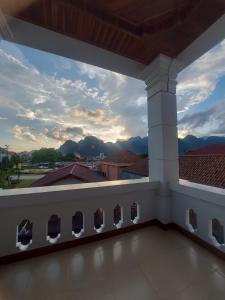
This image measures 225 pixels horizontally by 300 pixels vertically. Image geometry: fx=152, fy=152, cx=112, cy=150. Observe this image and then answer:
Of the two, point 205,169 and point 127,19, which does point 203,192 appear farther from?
point 205,169

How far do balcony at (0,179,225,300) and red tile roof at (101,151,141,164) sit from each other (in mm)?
366

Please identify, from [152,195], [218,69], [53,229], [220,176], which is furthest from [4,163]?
[220,176]

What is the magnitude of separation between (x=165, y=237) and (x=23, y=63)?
2454 millimetres

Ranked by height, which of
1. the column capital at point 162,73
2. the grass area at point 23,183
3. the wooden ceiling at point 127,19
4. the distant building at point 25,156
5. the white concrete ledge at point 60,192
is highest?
the wooden ceiling at point 127,19

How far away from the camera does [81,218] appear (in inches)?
63.0

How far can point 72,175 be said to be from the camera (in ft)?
5.64

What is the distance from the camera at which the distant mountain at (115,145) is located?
1617mm

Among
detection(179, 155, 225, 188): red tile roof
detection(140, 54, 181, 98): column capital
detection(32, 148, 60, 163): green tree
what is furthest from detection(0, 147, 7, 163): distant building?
detection(179, 155, 225, 188): red tile roof

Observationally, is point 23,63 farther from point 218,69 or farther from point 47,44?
point 218,69

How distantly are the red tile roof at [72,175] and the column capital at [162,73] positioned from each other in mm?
1306

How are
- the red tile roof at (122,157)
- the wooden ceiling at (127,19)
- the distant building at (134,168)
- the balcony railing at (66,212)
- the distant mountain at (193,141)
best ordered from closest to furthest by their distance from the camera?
the wooden ceiling at (127,19), the balcony railing at (66,212), the red tile roof at (122,157), the distant mountain at (193,141), the distant building at (134,168)

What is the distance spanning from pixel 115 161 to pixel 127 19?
1513 mm

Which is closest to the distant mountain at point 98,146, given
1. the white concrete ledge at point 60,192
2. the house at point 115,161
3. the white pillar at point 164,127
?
the house at point 115,161

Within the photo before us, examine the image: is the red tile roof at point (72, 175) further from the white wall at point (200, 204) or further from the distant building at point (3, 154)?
the white wall at point (200, 204)
